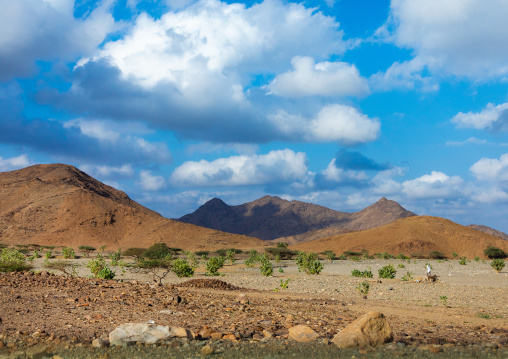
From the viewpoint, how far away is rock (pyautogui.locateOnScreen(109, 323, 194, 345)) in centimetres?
927

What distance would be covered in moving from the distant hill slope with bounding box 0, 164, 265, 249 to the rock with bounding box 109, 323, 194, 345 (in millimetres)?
84748

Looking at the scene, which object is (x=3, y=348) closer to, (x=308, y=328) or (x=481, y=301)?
(x=308, y=328)

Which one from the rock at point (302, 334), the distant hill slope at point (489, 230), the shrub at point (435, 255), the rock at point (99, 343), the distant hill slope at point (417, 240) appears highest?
the distant hill slope at point (489, 230)

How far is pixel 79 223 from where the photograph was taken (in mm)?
101562

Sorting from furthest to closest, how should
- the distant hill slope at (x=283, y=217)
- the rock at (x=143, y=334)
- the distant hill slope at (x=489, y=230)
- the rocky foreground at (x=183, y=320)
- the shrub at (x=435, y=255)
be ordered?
the distant hill slope at (x=489, y=230) < the distant hill slope at (x=283, y=217) < the shrub at (x=435, y=255) < the rocky foreground at (x=183, y=320) < the rock at (x=143, y=334)

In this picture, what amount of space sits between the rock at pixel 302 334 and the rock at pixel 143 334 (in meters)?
2.26

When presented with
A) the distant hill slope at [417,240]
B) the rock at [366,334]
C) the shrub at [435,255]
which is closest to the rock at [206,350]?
the rock at [366,334]

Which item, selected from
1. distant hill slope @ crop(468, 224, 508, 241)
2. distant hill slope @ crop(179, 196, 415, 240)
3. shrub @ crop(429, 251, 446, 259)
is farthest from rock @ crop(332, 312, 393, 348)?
distant hill slope @ crop(468, 224, 508, 241)

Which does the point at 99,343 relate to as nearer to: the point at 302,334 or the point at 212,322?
the point at 212,322

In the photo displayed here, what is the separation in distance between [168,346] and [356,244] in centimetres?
9101

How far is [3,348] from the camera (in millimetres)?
9203

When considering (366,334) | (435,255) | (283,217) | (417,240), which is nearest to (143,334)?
(366,334)

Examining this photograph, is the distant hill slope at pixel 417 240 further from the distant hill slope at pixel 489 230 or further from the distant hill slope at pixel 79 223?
the distant hill slope at pixel 489 230

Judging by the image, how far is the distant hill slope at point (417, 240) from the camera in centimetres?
8994
